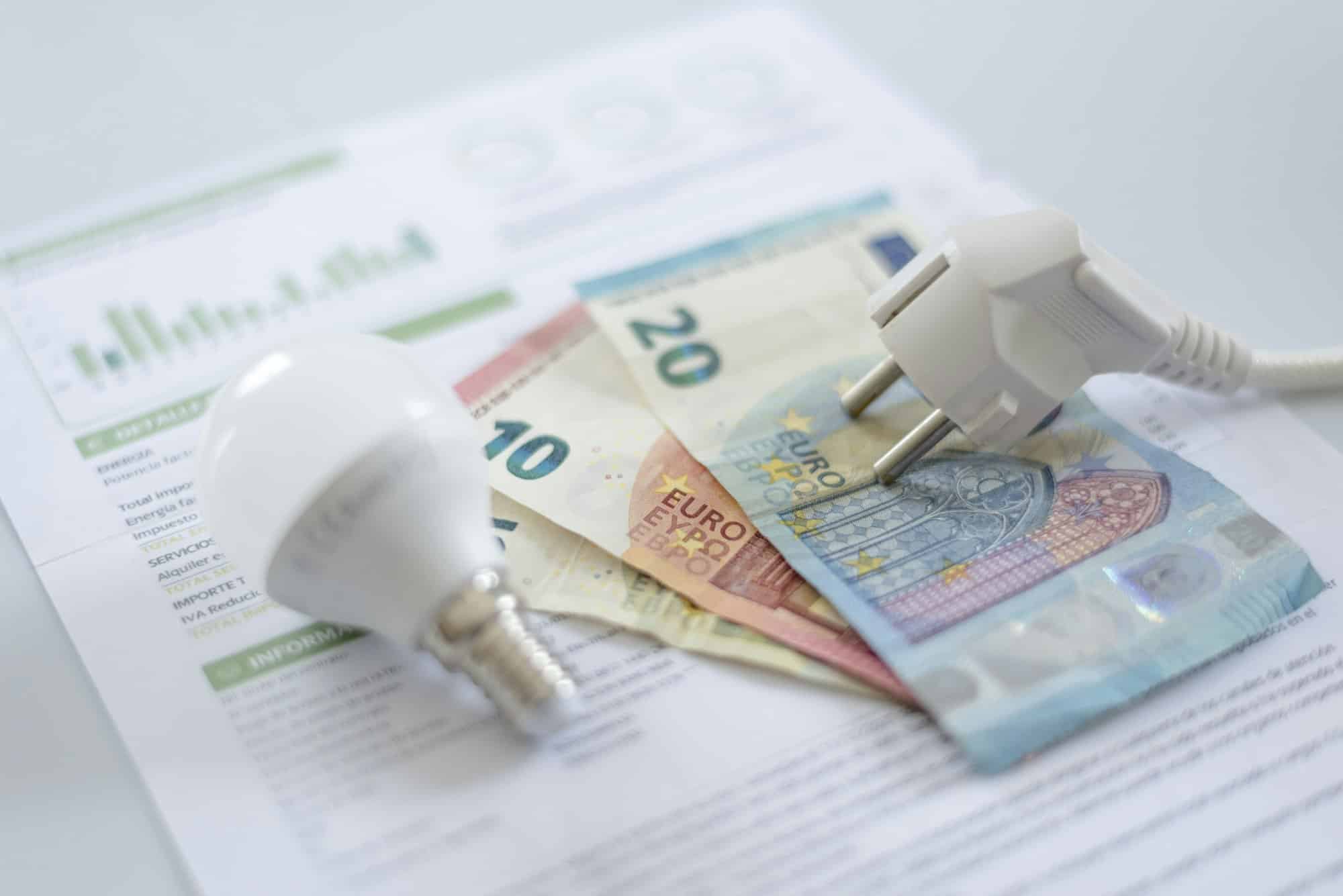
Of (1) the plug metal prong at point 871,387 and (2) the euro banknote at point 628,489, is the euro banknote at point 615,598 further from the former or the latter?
(1) the plug metal prong at point 871,387

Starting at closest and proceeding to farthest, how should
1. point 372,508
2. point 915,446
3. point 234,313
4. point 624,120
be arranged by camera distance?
point 372,508
point 915,446
point 234,313
point 624,120

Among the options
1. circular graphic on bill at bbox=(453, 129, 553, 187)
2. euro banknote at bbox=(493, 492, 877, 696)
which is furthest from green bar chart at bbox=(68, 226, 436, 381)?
euro banknote at bbox=(493, 492, 877, 696)

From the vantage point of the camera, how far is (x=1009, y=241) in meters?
0.48

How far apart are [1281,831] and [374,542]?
12.5 inches

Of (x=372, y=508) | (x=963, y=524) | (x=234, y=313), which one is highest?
(x=234, y=313)

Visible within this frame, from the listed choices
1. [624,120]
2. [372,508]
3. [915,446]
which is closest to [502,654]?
[372,508]

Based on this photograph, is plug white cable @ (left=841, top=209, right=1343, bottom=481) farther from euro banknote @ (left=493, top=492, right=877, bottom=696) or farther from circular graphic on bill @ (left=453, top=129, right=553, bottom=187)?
circular graphic on bill @ (left=453, top=129, right=553, bottom=187)

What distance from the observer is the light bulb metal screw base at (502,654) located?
17.1 inches

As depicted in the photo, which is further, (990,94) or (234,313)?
(990,94)

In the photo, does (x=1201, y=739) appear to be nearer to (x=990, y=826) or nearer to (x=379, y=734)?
(x=990, y=826)

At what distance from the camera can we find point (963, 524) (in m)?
0.52

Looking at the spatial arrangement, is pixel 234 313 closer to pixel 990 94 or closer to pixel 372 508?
pixel 372 508

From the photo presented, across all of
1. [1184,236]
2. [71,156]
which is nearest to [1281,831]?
[1184,236]

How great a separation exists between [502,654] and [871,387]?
211mm
